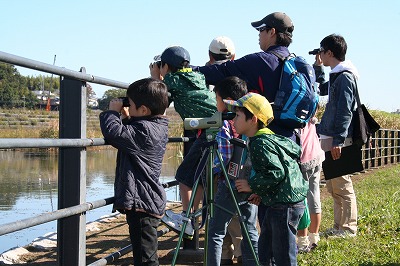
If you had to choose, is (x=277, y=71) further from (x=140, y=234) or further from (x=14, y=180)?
(x=14, y=180)

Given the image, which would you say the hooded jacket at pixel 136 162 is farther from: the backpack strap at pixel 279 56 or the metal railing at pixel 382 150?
the metal railing at pixel 382 150

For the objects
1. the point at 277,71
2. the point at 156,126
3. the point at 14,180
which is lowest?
the point at 14,180

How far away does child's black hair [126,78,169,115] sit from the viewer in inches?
156

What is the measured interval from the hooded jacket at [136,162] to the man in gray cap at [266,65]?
808 millimetres

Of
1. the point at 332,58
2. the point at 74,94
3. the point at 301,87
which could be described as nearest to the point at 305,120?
the point at 301,87

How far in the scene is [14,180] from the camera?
12938mm

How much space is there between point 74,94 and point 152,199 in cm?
72

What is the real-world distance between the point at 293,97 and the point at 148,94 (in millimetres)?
953

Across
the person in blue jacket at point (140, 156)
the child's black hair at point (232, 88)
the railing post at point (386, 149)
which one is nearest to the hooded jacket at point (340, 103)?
the child's black hair at point (232, 88)

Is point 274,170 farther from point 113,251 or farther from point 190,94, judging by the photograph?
point 113,251

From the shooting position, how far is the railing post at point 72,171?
3758 millimetres

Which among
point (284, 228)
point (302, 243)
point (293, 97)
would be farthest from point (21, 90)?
point (302, 243)

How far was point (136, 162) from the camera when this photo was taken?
383 cm

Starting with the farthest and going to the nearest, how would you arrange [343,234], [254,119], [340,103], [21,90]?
[343,234], [340,103], [21,90], [254,119]
